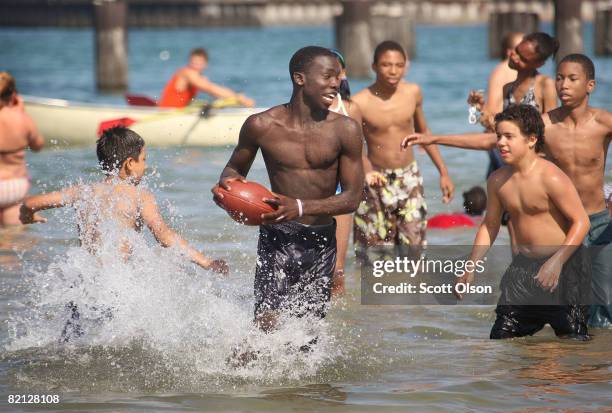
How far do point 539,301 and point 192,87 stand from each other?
12561mm

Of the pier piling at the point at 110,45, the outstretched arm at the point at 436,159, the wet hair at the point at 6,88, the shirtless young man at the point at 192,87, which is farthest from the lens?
the pier piling at the point at 110,45

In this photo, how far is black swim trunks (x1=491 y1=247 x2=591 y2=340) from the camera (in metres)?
7.12

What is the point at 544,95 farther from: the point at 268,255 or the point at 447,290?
the point at 268,255

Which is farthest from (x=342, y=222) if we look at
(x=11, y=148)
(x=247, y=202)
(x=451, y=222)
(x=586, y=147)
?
(x=11, y=148)

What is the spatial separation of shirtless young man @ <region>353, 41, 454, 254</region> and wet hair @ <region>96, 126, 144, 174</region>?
10.2 feet

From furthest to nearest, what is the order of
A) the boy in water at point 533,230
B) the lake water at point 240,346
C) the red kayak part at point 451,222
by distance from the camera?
1. the red kayak part at point 451,222
2. the boy in water at point 533,230
3. the lake water at point 240,346

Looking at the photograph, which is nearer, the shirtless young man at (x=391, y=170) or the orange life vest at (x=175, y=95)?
the shirtless young man at (x=391, y=170)

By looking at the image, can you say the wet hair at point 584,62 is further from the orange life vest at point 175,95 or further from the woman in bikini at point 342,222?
the orange life vest at point 175,95

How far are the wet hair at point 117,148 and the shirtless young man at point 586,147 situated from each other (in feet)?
8.88

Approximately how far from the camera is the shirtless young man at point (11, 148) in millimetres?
11164

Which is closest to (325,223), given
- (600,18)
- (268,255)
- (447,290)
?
(268,255)

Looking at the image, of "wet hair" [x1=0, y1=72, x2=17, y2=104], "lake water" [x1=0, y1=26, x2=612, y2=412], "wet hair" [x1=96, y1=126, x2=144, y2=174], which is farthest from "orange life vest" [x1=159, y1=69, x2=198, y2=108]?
"wet hair" [x1=96, y1=126, x2=144, y2=174]

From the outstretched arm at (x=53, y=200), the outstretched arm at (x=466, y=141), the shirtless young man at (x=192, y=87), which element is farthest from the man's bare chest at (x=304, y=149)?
the shirtless young man at (x=192, y=87)

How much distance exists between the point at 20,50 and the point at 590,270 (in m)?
60.1
